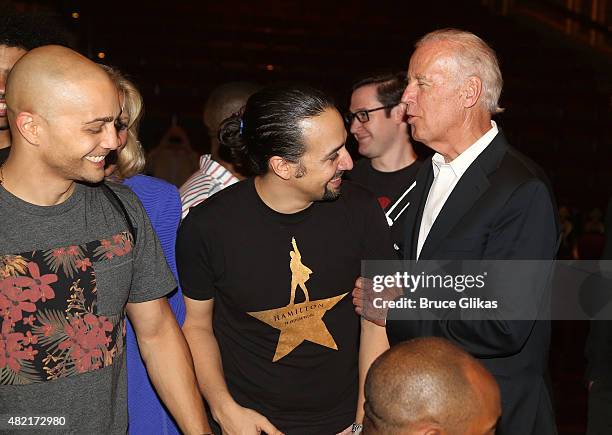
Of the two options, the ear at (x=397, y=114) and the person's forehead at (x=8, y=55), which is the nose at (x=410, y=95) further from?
the ear at (x=397, y=114)

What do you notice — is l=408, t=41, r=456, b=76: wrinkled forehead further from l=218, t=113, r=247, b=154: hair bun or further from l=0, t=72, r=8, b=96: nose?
l=0, t=72, r=8, b=96: nose

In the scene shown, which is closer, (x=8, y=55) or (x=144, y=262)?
(x=144, y=262)

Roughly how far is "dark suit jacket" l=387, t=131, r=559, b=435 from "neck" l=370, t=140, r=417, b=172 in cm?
141

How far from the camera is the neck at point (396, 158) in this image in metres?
3.70

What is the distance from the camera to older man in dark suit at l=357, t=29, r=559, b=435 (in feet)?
6.70

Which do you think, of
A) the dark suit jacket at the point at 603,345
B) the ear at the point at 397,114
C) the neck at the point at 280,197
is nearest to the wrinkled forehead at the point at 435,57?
the neck at the point at 280,197

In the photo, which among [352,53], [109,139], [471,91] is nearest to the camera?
[109,139]

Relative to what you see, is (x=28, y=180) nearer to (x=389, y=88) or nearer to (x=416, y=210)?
(x=416, y=210)

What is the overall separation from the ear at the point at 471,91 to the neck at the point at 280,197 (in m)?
0.55

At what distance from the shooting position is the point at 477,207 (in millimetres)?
2125

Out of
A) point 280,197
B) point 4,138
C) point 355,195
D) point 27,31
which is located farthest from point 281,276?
point 27,31

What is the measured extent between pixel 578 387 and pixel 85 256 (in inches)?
161

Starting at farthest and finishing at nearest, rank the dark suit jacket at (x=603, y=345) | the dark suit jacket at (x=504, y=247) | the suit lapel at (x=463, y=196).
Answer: the dark suit jacket at (x=603, y=345), the suit lapel at (x=463, y=196), the dark suit jacket at (x=504, y=247)

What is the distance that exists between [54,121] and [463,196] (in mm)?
1097
